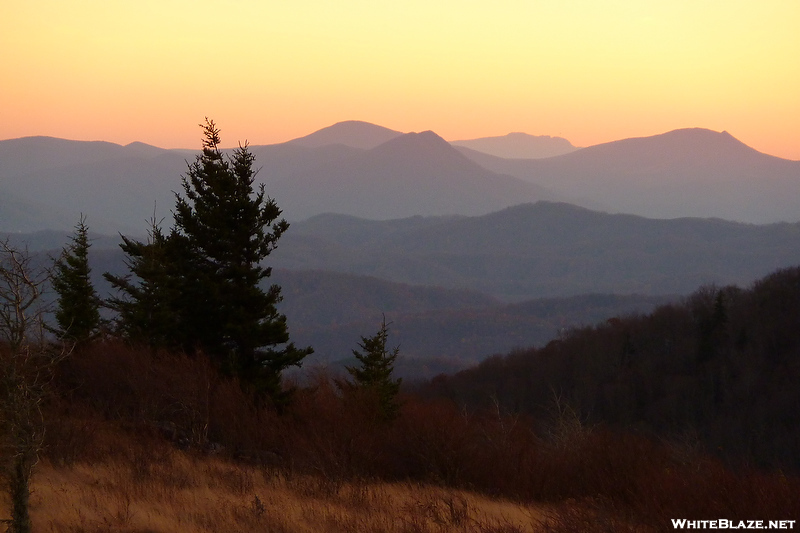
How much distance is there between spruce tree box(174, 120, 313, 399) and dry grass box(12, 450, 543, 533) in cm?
645

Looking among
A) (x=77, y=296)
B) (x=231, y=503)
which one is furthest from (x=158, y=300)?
(x=231, y=503)

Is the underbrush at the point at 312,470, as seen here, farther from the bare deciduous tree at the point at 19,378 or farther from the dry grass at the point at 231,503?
the bare deciduous tree at the point at 19,378

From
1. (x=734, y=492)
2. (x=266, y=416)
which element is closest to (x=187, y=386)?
(x=266, y=416)

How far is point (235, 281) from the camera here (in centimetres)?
1794

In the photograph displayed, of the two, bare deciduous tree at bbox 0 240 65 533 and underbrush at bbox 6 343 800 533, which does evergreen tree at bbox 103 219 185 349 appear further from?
bare deciduous tree at bbox 0 240 65 533

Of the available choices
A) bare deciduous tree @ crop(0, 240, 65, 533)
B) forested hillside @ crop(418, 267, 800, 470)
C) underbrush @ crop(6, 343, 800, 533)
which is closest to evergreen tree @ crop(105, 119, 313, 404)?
underbrush @ crop(6, 343, 800, 533)

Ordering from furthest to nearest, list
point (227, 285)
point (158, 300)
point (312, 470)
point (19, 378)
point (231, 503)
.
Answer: point (158, 300) → point (227, 285) → point (312, 470) → point (231, 503) → point (19, 378)

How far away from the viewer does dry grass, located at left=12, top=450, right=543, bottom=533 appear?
8172 millimetres

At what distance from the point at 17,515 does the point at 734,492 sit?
8.56m

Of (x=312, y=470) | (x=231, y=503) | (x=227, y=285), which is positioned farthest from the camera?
(x=227, y=285)

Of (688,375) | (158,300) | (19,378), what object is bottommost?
(688,375)

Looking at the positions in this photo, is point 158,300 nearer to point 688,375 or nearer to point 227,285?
point 227,285

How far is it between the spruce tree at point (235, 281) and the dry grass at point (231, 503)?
21.2 ft

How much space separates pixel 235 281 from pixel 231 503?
9601 mm
